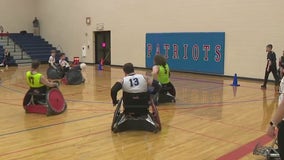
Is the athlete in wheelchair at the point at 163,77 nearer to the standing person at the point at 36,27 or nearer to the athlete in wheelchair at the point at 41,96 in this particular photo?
the athlete in wheelchair at the point at 41,96

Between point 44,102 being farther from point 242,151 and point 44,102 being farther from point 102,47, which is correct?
point 102,47

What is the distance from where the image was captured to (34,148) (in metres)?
5.66

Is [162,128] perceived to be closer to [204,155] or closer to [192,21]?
[204,155]

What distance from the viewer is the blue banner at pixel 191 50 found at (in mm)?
16125

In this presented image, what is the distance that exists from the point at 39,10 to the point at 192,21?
15545mm

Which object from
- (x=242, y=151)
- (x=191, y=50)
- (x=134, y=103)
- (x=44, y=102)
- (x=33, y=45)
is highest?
(x=33, y=45)

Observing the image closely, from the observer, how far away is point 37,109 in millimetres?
8305

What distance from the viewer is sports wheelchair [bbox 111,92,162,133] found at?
255 inches

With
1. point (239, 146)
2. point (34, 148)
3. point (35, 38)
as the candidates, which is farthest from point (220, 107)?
point (35, 38)

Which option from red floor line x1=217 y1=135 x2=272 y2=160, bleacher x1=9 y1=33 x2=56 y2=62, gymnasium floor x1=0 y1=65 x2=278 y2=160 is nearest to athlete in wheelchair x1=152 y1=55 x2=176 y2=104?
gymnasium floor x1=0 y1=65 x2=278 y2=160

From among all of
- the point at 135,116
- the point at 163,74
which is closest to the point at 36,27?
the point at 163,74

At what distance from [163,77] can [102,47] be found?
14.2m

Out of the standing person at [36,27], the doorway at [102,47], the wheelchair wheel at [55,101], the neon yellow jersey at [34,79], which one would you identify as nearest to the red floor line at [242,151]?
the wheelchair wheel at [55,101]

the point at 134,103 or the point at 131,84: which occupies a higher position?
the point at 131,84
